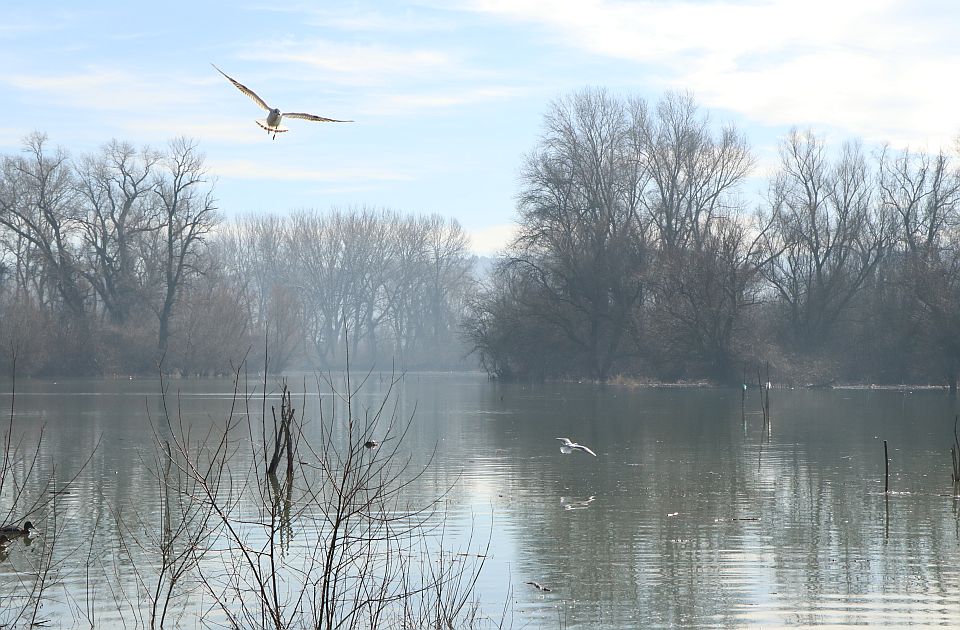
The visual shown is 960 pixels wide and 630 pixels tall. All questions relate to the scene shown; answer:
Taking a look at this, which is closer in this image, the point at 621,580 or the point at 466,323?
the point at 621,580

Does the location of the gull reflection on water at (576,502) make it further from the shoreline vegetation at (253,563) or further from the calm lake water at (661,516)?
the shoreline vegetation at (253,563)

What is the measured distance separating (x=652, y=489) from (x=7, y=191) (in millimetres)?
54202

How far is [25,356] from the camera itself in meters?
62.9

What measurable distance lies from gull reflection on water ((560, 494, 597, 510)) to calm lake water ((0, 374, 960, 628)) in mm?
41

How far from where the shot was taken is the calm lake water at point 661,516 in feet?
34.1

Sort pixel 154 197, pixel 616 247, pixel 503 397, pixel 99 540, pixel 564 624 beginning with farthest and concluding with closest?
1. pixel 154 197
2. pixel 616 247
3. pixel 503 397
4. pixel 99 540
5. pixel 564 624

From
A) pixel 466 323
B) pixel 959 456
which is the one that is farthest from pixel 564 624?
pixel 466 323

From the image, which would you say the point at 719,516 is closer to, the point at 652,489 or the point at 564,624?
the point at 652,489

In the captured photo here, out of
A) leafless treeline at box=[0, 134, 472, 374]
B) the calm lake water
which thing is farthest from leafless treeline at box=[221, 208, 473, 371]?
the calm lake water

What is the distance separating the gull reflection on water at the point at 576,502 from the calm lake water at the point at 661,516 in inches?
1.6

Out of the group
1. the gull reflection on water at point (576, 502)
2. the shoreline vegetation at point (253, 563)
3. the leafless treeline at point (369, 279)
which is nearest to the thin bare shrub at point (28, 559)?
the shoreline vegetation at point (253, 563)

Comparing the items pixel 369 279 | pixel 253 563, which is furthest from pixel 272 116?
pixel 369 279

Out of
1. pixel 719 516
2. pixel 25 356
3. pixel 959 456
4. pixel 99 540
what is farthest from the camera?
pixel 25 356

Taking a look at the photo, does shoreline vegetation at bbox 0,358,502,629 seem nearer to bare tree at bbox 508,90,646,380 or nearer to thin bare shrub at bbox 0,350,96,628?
thin bare shrub at bbox 0,350,96,628
